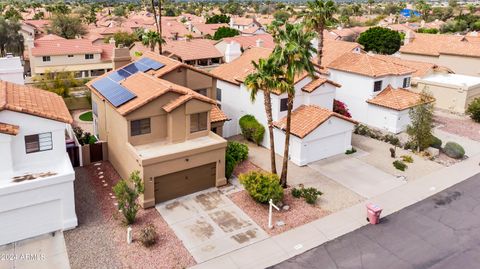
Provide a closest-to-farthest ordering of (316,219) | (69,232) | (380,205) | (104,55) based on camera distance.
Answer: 1. (69,232)
2. (316,219)
3. (380,205)
4. (104,55)

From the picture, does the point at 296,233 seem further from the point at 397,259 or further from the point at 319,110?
the point at 319,110

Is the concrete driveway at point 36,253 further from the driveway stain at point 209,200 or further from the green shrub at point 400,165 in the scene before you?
the green shrub at point 400,165

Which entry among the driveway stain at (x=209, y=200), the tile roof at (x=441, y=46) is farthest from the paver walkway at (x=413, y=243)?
the tile roof at (x=441, y=46)

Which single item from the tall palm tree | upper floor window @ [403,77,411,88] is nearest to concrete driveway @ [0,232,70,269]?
the tall palm tree

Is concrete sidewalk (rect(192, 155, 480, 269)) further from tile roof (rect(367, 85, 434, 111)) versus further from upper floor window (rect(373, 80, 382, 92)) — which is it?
upper floor window (rect(373, 80, 382, 92))

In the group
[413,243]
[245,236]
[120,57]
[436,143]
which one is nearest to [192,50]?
[120,57]

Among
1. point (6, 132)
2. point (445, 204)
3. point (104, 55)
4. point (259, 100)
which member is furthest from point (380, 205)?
point (104, 55)
